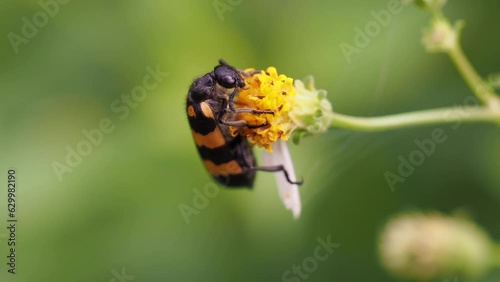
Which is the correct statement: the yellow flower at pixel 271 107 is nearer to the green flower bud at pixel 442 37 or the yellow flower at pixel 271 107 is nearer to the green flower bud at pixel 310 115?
the green flower bud at pixel 310 115

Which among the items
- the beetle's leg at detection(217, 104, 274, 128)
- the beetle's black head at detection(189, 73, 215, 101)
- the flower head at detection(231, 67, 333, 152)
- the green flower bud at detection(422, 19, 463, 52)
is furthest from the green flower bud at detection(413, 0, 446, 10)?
the beetle's black head at detection(189, 73, 215, 101)

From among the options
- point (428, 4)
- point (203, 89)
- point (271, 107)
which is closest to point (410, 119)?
point (428, 4)

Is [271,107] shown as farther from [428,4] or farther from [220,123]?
[428,4]

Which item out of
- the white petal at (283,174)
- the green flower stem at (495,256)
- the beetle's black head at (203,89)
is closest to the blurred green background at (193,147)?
the green flower stem at (495,256)

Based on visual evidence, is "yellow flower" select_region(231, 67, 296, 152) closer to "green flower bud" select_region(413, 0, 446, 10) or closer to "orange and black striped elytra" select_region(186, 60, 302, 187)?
"orange and black striped elytra" select_region(186, 60, 302, 187)

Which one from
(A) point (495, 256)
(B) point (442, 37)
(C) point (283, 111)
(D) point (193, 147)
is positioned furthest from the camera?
(D) point (193, 147)

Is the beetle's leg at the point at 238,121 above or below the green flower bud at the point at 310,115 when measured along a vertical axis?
above
